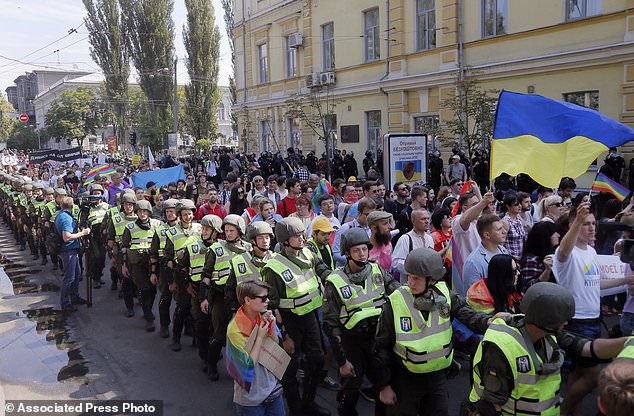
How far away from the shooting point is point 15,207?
1526 centimetres

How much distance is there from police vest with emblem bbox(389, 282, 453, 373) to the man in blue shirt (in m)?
6.31

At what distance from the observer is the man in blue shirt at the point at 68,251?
27.8 feet

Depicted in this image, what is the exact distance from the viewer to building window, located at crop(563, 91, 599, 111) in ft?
48.8

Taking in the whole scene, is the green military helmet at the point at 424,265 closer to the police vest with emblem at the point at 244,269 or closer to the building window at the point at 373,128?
the police vest with emblem at the point at 244,269

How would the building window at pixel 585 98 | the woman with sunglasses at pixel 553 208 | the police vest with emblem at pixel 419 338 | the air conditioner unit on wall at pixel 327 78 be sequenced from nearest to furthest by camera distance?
the police vest with emblem at pixel 419 338 → the woman with sunglasses at pixel 553 208 → the building window at pixel 585 98 → the air conditioner unit on wall at pixel 327 78

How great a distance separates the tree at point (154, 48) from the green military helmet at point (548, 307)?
39532mm

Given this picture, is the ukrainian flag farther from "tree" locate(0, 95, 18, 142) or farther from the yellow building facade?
"tree" locate(0, 95, 18, 142)

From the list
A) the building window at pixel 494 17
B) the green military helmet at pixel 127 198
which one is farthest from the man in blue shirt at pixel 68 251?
the building window at pixel 494 17

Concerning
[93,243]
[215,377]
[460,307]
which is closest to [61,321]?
[93,243]

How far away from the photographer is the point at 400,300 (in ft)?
12.0

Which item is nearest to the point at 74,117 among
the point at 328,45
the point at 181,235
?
the point at 328,45

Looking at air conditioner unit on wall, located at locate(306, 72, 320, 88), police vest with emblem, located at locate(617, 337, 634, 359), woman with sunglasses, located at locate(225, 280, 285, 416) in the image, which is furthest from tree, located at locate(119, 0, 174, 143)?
police vest with emblem, located at locate(617, 337, 634, 359)

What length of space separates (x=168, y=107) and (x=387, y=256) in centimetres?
3848

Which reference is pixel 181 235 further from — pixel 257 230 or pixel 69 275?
pixel 69 275
